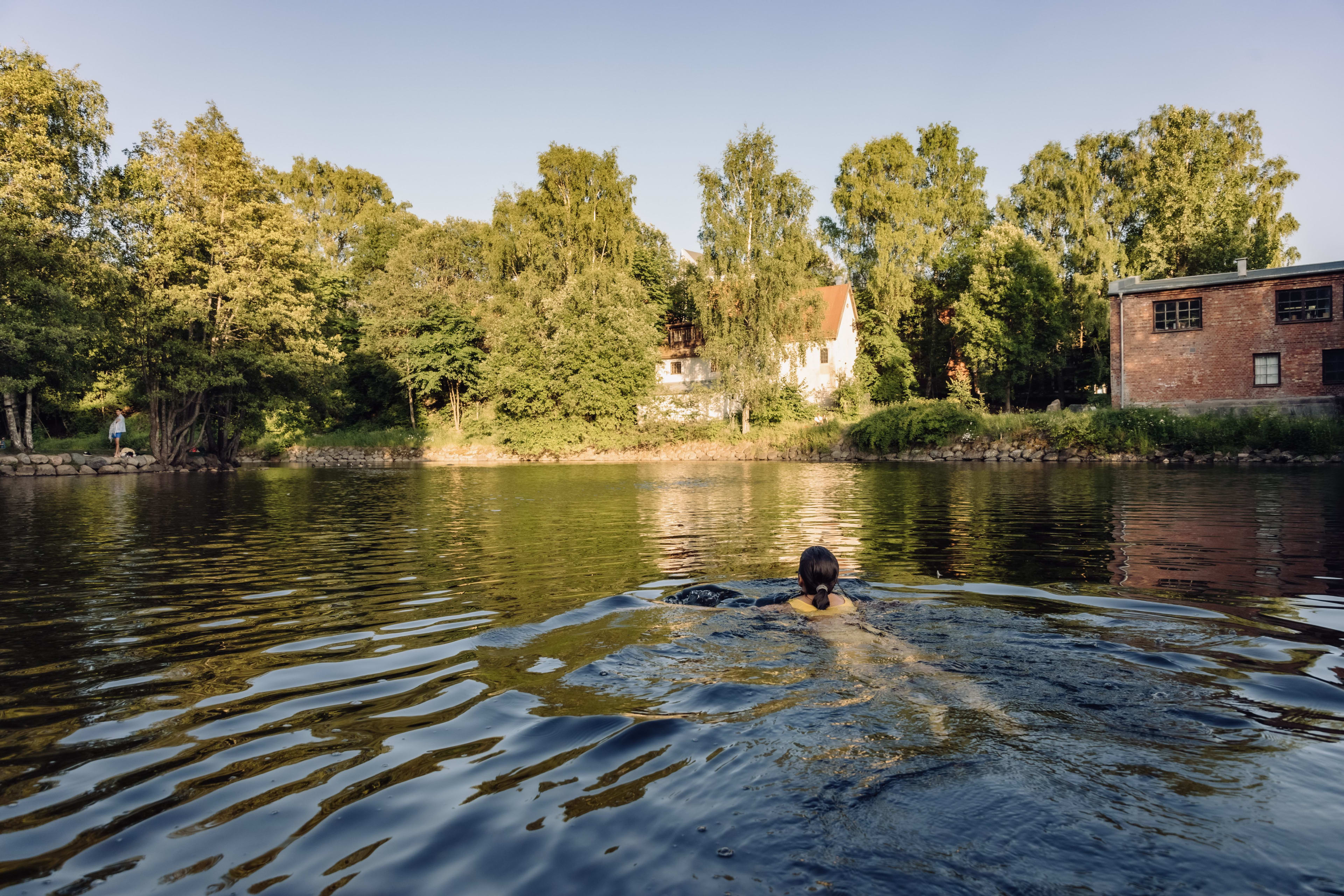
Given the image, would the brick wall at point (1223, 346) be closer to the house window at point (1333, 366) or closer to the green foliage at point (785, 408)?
the house window at point (1333, 366)

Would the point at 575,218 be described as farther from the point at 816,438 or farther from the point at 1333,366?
the point at 1333,366

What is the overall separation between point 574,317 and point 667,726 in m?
46.1

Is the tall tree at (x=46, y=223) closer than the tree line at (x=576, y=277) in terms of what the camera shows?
Yes

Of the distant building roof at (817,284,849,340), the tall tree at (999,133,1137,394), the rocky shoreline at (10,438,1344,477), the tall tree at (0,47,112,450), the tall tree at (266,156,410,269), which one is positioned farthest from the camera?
the tall tree at (266,156,410,269)

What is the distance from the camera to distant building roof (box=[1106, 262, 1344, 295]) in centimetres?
3200

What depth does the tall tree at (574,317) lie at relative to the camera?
48438 mm

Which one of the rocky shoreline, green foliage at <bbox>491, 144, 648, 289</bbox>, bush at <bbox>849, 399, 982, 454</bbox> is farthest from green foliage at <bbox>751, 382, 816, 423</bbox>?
green foliage at <bbox>491, 144, 648, 289</bbox>

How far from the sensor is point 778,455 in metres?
42.2

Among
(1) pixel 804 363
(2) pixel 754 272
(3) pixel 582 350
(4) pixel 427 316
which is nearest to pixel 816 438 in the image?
(1) pixel 804 363

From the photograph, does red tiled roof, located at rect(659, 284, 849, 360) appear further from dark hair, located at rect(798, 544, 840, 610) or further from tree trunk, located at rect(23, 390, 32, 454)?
dark hair, located at rect(798, 544, 840, 610)

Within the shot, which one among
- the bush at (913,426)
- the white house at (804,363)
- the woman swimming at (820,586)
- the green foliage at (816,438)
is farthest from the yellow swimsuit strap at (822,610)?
the white house at (804,363)

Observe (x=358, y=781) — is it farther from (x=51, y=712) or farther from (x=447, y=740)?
(x=51, y=712)

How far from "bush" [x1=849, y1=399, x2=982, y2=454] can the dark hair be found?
108 feet

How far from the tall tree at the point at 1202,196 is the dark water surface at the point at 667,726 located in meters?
41.3
